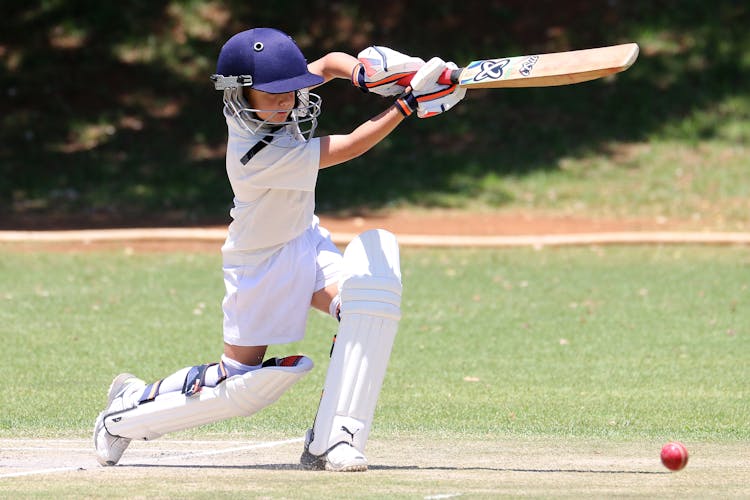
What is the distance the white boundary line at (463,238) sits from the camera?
13977 millimetres

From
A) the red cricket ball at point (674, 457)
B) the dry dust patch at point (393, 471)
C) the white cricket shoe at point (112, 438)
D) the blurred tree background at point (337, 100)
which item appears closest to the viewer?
the dry dust patch at point (393, 471)

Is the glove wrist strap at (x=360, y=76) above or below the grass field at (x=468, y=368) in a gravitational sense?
above

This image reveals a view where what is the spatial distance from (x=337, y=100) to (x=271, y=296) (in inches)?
593

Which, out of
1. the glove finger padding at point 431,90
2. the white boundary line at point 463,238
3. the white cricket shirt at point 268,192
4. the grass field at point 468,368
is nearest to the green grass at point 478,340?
the grass field at point 468,368

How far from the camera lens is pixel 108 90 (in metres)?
20.4

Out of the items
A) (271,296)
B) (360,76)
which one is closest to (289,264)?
(271,296)

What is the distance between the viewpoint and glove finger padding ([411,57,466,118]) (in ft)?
16.5

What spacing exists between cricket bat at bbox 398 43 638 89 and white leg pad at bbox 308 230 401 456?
80cm

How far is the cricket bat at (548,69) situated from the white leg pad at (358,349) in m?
0.80

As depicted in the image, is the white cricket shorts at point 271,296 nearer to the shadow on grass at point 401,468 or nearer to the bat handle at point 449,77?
the shadow on grass at point 401,468

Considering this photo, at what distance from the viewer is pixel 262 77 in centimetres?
507

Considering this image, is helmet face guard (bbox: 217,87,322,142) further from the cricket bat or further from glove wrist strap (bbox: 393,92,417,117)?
the cricket bat

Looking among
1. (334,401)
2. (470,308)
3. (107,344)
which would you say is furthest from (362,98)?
(334,401)

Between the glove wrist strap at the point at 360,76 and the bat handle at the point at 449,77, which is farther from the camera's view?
the glove wrist strap at the point at 360,76
